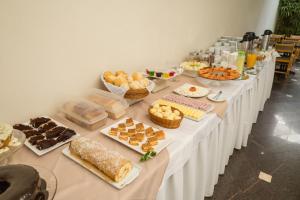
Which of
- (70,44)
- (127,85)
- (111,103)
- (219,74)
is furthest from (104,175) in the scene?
(219,74)

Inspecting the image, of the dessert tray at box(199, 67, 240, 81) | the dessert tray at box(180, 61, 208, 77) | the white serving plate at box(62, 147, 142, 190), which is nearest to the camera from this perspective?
the white serving plate at box(62, 147, 142, 190)

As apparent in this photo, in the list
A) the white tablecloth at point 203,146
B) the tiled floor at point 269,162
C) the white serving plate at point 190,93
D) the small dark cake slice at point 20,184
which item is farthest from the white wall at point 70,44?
the tiled floor at point 269,162

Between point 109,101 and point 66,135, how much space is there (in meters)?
0.26

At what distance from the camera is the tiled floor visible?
55.7 inches

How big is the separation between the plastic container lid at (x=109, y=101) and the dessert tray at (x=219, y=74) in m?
0.65

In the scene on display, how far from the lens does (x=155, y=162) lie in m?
0.71

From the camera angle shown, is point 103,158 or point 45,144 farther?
point 45,144

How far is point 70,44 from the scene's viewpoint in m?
1.01

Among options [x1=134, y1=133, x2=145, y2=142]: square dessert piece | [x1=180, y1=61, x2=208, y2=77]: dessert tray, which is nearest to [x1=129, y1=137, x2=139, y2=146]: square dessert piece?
[x1=134, y1=133, x2=145, y2=142]: square dessert piece

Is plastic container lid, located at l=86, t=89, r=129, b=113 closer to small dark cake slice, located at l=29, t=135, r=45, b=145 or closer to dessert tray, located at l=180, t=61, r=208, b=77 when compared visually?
small dark cake slice, located at l=29, t=135, r=45, b=145

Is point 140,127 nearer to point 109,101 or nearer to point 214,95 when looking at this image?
point 109,101

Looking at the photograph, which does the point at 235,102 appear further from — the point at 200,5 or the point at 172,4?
the point at 200,5

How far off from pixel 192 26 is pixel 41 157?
67.0 inches

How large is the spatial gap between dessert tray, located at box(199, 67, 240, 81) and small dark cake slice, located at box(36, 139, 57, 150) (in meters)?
1.00
